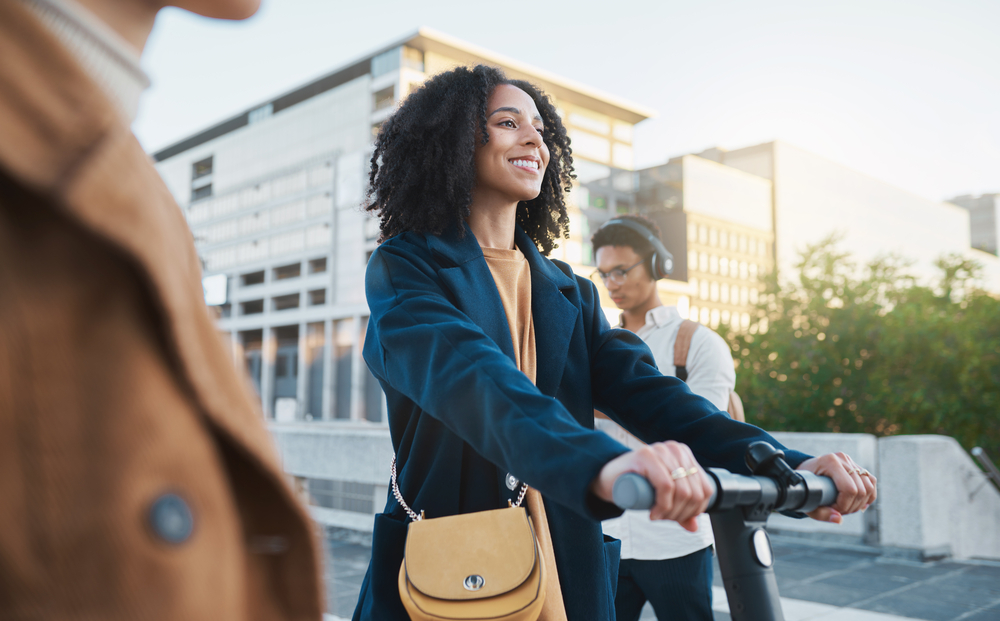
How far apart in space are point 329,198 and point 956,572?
214ft

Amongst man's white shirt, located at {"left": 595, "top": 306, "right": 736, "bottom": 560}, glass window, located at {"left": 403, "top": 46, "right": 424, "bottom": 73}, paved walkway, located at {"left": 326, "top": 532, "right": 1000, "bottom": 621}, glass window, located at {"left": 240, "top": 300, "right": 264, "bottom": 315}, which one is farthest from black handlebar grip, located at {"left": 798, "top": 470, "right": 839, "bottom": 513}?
glass window, located at {"left": 240, "top": 300, "right": 264, "bottom": 315}

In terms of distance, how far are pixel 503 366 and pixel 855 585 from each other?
6.28m

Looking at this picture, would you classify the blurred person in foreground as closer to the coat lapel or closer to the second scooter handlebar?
the second scooter handlebar

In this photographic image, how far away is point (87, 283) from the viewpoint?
602mm

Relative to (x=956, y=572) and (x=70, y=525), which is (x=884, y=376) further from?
(x=70, y=525)

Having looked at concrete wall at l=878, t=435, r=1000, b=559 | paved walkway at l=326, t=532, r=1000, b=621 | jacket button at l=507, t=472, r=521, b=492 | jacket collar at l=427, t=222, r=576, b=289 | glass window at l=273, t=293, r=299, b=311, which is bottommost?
paved walkway at l=326, t=532, r=1000, b=621

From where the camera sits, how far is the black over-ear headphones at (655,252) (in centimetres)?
431

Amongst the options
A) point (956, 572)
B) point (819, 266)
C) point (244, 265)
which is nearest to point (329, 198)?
point (244, 265)

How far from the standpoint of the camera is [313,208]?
6938cm

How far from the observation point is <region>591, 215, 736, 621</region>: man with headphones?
3121 millimetres

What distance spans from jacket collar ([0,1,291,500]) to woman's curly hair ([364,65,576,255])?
124cm

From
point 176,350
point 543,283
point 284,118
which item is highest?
point 284,118

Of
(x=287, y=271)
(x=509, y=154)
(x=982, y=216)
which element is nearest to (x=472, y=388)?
(x=509, y=154)

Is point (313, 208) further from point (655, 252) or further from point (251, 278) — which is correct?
point (655, 252)
